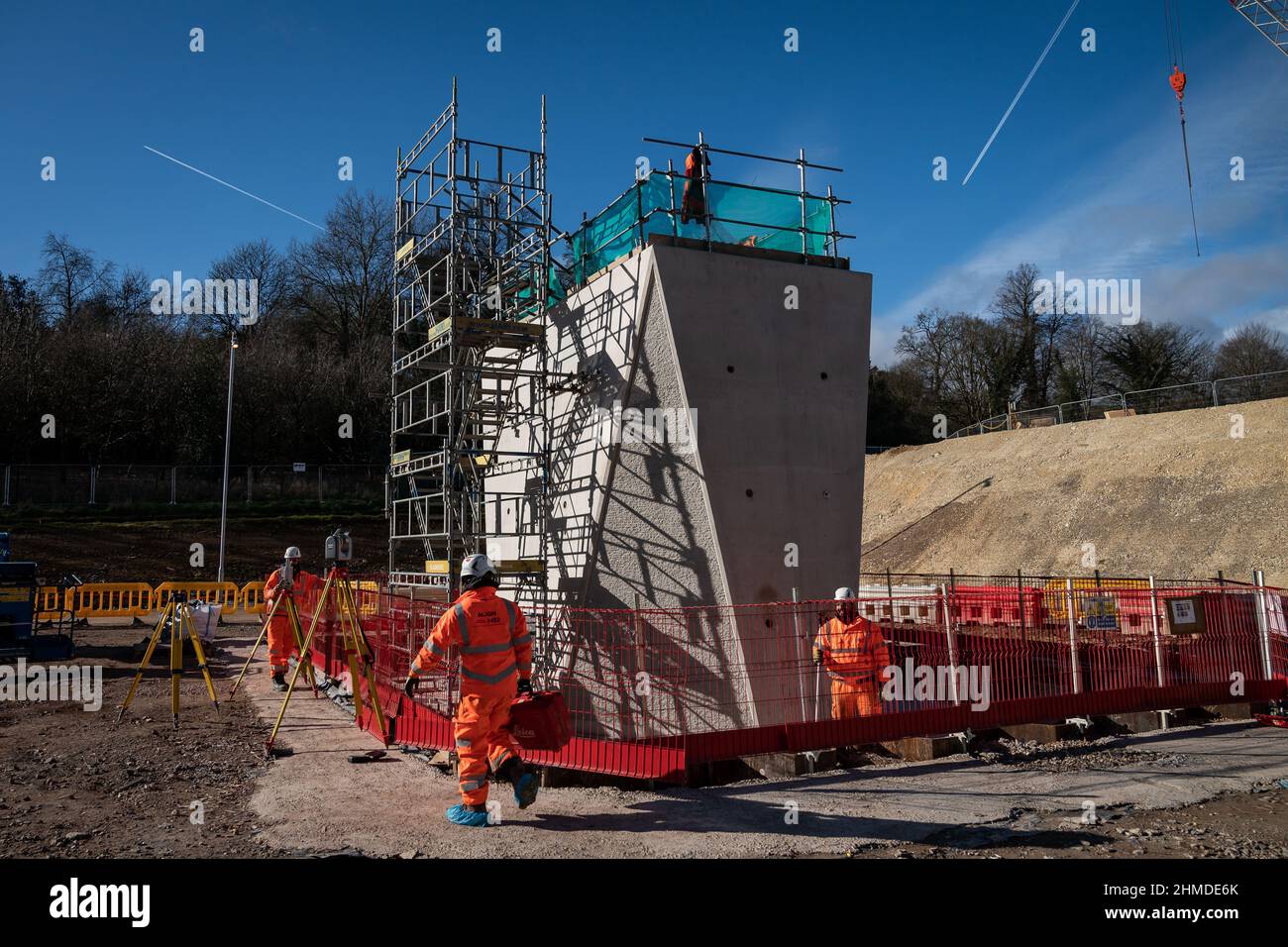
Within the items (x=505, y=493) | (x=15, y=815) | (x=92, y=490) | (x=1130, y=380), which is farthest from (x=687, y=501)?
(x=1130, y=380)

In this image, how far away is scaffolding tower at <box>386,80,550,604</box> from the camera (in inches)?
464

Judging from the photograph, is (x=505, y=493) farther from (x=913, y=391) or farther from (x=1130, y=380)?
(x=913, y=391)

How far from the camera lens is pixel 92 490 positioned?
32719 millimetres

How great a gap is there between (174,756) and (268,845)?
3.44 metres

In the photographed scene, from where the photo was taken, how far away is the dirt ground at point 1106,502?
2664 centimetres

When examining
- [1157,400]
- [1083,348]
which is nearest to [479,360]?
[1157,400]

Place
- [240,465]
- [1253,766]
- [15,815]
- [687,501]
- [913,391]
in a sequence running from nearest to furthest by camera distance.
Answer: [15,815] < [1253,766] < [687,501] < [240,465] < [913,391]

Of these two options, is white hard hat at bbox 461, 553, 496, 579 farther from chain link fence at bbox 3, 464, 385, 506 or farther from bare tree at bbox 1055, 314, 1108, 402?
bare tree at bbox 1055, 314, 1108, 402

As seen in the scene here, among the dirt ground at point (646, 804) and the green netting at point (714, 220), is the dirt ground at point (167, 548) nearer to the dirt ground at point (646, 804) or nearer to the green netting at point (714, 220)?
the dirt ground at point (646, 804)

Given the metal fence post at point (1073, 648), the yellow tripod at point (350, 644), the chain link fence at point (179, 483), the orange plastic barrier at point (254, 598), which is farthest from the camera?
the chain link fence at point (179, 483)

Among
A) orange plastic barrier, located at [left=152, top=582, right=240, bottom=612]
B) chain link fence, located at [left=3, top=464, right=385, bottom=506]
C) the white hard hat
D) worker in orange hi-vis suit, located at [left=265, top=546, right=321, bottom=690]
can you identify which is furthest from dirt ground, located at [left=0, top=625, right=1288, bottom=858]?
chain link fence, located at [left=3, top=464, right=385, bottom=506]
